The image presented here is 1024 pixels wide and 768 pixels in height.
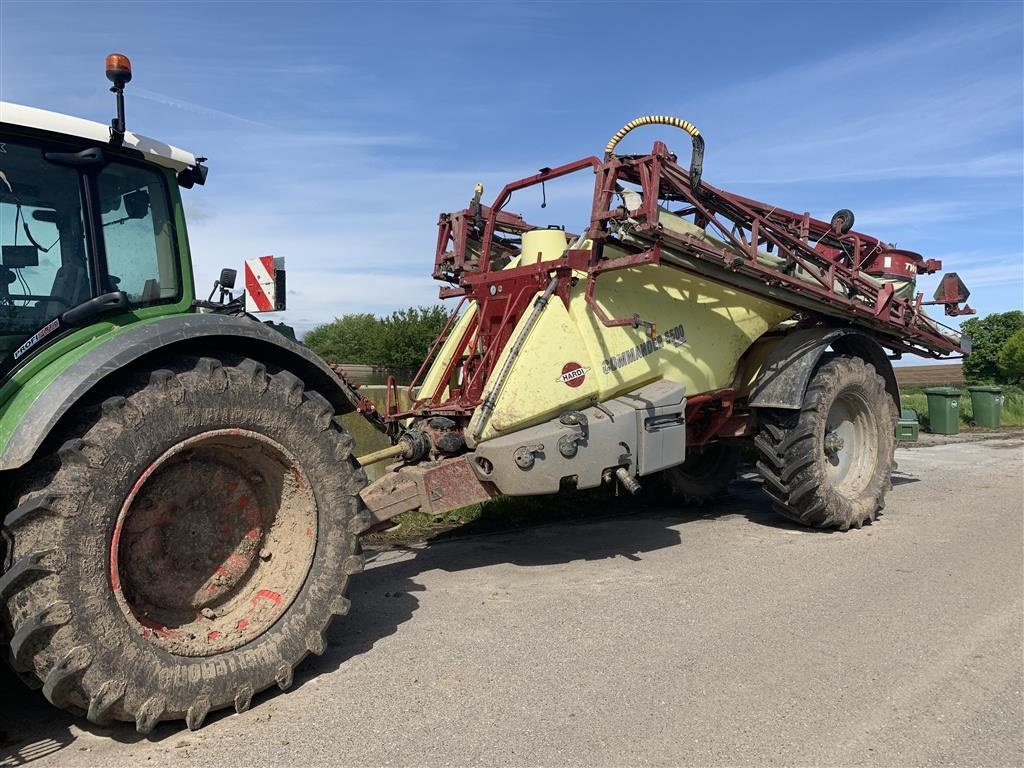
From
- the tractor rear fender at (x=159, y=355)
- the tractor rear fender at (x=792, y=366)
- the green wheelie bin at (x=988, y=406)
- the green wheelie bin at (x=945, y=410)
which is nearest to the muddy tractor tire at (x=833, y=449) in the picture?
the tractor rear fender at (x=792, y=366)

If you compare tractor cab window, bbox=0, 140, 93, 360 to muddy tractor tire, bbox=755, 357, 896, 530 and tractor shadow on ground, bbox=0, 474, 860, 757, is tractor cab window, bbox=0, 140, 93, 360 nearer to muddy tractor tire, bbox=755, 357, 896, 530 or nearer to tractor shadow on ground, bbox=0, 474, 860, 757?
tractor shadow on ground, bbox=0, 474, 860, 757

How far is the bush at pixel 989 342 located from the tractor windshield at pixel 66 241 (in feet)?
97.5

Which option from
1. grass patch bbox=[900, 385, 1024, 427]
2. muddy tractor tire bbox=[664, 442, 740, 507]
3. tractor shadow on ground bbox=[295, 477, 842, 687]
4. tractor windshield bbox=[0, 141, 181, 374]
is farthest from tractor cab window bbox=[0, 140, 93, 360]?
grass patch bbox=[900, 385, 1024, 427]

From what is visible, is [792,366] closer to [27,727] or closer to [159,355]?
[159,355]

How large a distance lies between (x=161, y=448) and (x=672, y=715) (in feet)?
7.56

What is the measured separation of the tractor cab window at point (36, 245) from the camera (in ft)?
9.88

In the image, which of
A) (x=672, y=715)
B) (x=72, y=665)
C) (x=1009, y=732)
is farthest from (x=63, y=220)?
(x=1009, y=732)

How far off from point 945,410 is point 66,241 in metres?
15.5

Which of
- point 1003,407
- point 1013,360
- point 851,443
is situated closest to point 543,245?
point 851,443

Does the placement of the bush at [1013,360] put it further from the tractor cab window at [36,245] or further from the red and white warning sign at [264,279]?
the tractor cab window at [36,245]

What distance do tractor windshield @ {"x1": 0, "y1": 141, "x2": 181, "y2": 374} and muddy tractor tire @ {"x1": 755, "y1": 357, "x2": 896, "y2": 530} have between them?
475 centimetres

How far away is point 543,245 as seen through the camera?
5.58m

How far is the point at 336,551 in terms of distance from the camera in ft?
11.6

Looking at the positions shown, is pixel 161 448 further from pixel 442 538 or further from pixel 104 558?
pixel 442 538
